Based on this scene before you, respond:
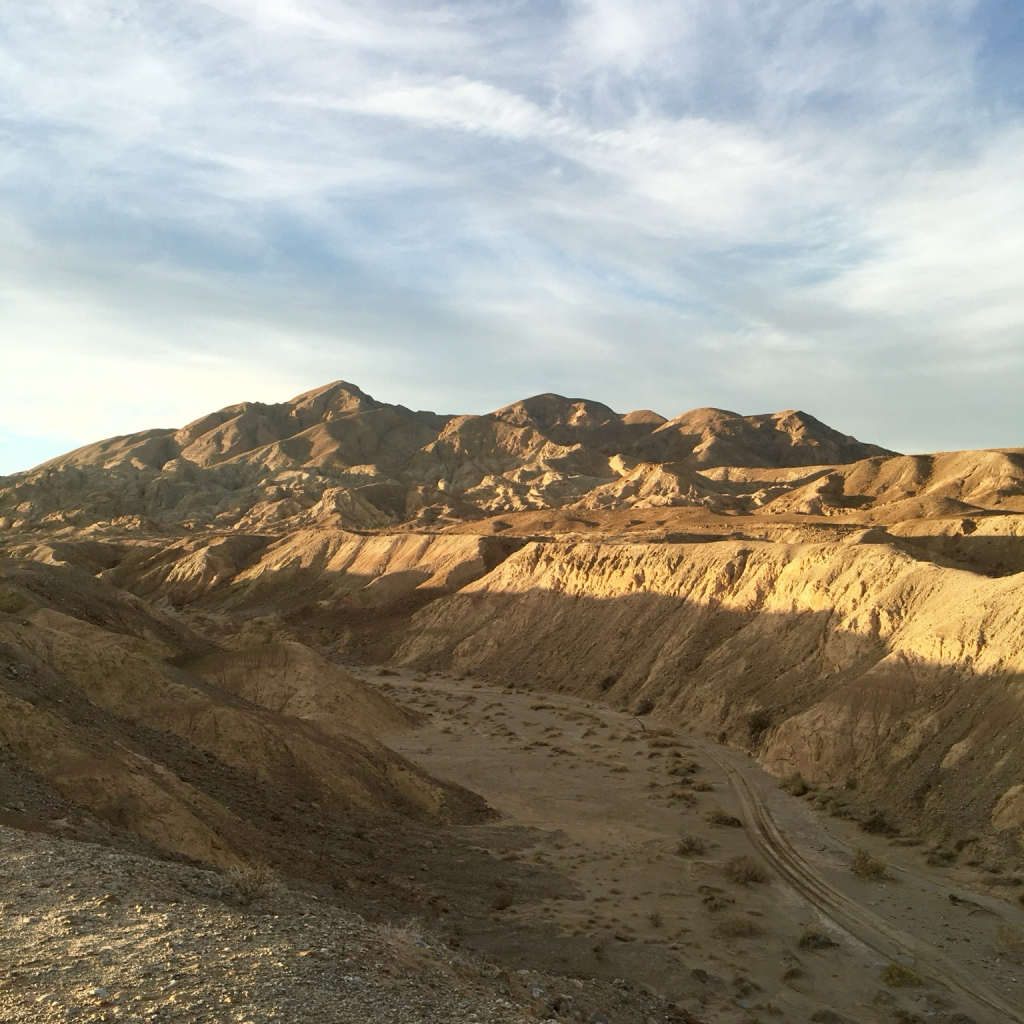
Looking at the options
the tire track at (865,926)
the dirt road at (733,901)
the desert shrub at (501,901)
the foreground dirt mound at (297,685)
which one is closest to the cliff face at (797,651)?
the dirt road at (733,901)

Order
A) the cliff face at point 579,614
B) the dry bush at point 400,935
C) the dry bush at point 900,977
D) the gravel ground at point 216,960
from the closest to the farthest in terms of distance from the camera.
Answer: the gravel ground at point 216,960, the dry bush at point 400,935, the dry bush at point 900,977, the cliff face at point 579,614

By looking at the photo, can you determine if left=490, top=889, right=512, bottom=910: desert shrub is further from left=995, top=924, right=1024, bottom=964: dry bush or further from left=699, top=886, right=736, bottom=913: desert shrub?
left=995, top=924, right=1024, bottom=964: dry bush

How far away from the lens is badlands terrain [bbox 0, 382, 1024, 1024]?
9016 mm

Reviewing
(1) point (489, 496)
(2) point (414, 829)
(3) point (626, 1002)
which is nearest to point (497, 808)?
(2) point (414, 829)

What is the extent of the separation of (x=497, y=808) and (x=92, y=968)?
52.9 ft

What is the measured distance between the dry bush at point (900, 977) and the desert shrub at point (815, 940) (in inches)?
46.9

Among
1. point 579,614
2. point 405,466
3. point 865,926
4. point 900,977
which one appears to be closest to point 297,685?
point 579,614

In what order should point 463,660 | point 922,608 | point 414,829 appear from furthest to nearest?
point 463,660 < point 922,608 < point 414,829

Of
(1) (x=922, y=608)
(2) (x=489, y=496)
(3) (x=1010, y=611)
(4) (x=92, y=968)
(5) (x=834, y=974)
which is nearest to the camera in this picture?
(4) (x=92, y=968)

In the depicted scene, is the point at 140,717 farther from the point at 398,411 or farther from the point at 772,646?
the point at 398,411

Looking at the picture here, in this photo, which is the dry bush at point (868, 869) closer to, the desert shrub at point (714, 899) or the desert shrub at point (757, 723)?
the desert shrub at point (714, 899)

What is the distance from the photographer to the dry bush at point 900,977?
12.8m

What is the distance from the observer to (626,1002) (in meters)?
11.1

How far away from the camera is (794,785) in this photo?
78.0 feet
